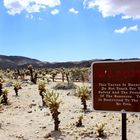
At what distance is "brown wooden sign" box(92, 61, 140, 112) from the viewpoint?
7738 mm

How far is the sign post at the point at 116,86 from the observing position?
7.74 meters

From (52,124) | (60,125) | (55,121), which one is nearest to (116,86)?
(55,121)

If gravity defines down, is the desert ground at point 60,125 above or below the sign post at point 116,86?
below

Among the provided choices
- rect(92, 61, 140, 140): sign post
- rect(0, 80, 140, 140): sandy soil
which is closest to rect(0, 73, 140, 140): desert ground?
rect(0, 80, 140, 140): sandy soil

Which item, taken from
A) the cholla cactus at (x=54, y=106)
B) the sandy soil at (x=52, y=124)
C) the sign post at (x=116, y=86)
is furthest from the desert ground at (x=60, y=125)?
the sign post at (x=116, y=86)

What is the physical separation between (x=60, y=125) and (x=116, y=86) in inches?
425

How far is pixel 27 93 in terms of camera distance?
29.1 metres

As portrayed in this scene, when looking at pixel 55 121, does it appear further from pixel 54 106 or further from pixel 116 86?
pixel 116 86

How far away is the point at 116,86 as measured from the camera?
7.92m

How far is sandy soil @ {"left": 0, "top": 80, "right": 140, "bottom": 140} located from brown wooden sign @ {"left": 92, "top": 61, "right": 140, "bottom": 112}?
8.04 m

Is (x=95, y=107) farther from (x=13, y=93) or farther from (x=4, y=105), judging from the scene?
(x=13, y=93)

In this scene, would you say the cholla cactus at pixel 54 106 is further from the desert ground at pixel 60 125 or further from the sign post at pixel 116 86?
the sign post at pixel 116 86

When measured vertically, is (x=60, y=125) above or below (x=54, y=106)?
below

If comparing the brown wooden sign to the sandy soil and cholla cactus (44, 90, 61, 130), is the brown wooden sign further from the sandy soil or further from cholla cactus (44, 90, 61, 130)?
cholla cactus (44, 90, 61, 130)
